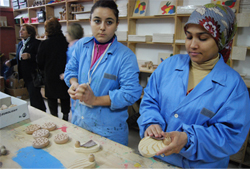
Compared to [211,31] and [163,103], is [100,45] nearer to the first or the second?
[163,103]

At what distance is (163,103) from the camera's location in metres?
1.00

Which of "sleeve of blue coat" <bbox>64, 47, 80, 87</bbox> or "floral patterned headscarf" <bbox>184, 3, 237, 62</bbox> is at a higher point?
"floral patterned headscarf" <bbox>184, 3, 237, 62</bbox>

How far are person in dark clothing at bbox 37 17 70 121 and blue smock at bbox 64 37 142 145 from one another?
1.25 meters

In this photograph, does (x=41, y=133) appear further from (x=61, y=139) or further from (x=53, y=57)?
(x=53, y=57)

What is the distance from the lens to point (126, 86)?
4.11 ft

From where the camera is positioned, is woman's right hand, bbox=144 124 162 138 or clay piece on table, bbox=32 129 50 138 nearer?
woman's right hand, bbox=144 124 162 138

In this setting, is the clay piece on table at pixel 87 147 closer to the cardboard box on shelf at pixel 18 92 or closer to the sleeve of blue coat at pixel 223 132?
the sleeve of blue coat at pixel 223 132

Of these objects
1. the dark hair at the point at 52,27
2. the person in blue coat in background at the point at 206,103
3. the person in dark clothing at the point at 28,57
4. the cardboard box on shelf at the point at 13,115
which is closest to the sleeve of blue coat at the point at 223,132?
the person in blue coat in background at the point at 206,103

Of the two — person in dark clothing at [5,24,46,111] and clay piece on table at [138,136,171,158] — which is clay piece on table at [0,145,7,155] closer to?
clay piece on table at [138,136,171,158]

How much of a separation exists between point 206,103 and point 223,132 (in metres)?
0.15

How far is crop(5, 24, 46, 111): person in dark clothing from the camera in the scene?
296 cm

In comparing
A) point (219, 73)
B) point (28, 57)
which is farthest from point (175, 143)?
point (28, 57)

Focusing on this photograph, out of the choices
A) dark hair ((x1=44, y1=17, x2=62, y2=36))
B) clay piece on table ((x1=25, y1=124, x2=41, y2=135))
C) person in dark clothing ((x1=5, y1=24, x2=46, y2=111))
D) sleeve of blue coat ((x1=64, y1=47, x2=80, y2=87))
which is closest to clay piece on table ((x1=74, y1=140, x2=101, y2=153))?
clay piece on table ((x1=25, y1=124, x2=41, y2=135))

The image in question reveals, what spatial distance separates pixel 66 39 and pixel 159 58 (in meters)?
1.47
